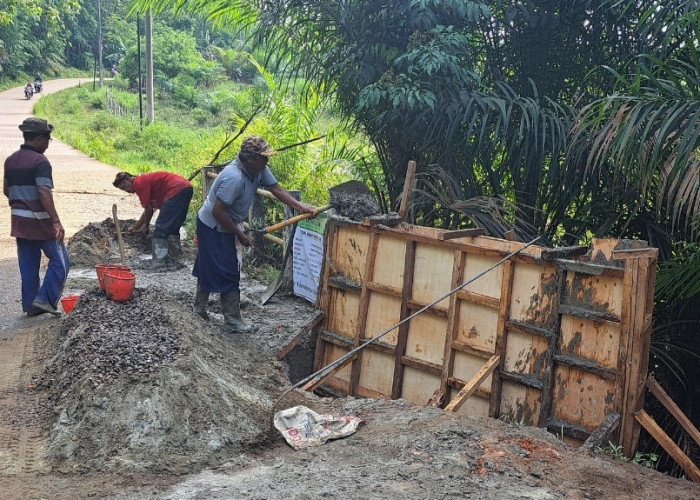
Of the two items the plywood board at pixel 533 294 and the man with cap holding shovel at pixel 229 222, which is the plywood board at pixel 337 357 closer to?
the man with cap holding shovel at pixel 229 222

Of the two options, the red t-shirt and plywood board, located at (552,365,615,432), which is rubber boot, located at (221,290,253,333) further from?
plywood board, located at (552,365,615,432)

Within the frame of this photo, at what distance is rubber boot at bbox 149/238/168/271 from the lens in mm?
9477

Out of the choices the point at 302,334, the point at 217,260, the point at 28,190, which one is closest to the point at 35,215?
the point at 28,190

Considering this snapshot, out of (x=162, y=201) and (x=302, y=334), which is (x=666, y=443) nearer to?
(x=302, y=334)

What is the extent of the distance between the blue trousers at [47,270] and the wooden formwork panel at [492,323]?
2664 mm

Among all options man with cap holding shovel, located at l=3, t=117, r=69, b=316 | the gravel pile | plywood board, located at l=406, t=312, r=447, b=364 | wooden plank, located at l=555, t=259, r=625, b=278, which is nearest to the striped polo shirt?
man with cap holding shovel, located at l=3, t=117, r=69, b=316

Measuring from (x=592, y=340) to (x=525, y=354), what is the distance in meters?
0.53

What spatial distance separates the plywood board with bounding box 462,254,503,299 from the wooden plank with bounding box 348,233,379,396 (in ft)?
3.07

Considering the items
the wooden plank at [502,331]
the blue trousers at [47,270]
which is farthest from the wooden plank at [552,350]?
the blue trousers at [47,270]

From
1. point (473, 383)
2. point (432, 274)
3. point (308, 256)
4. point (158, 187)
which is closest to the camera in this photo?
point (473, 383)

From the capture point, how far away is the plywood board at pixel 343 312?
6.52 metres

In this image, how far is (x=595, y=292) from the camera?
4.83 metres

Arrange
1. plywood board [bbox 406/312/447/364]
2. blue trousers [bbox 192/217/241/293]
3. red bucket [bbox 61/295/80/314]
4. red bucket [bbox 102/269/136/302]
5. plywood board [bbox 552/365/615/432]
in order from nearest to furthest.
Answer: plywood board [bbox 552/365/615/432] → plywood board [bbox 406/312/447/364] → red bucket [bbox 102/269/136/302] → blue trousers [bbox 192/217/241/293] → red bucket [bbox 61/295/80/314]

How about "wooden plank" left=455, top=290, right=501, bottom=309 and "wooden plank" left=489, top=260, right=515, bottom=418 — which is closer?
"wooden plank" left=489, top=260, right=515, bottom=418
